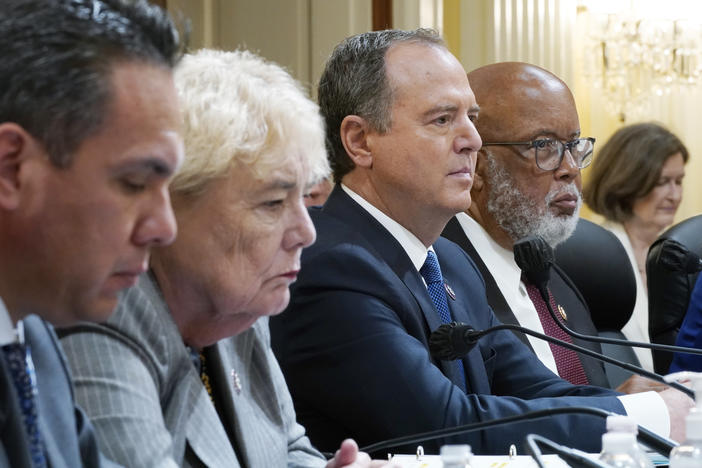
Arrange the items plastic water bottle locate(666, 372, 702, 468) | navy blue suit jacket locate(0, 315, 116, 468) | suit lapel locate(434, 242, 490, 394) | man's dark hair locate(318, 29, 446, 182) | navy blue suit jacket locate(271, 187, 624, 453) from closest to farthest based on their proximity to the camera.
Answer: navy blue suit jacket locate(0, 315, 116, 468) < plastic water bottle locate(666, 372, 702, 468) < navy blue suit jacket locate(271, 187, 624, 453) < suit lapel locate(434, 242, 490, 394) < man's dark hair locate(318, 29, 446, 182)

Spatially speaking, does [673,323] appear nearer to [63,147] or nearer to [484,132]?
[484,132]

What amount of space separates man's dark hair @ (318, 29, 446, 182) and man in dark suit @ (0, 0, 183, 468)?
4.17 ft

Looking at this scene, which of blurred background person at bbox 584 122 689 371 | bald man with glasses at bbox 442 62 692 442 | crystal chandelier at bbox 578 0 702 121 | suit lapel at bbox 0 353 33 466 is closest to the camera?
suit lapel at bbox 0 353 33 466

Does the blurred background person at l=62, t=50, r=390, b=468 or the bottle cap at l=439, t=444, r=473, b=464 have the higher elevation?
the blurred background person at l=62, t=50, r=390, b=468

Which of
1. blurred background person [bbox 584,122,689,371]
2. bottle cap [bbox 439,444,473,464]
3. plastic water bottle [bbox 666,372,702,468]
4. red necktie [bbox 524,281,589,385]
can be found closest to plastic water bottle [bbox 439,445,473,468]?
bottle cap [bbox 439,444,473,464]

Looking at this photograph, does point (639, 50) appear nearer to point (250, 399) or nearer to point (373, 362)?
point (373, 362)

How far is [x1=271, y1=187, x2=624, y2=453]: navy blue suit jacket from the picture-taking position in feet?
6.55

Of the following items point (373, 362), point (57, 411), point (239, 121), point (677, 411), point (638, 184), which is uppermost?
point (239, 121)

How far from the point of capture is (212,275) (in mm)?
1538

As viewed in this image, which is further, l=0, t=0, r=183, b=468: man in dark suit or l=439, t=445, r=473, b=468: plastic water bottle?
l=439, t=445, r=473, b=468: plastic water bottle

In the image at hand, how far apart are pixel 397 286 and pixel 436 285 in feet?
0.70

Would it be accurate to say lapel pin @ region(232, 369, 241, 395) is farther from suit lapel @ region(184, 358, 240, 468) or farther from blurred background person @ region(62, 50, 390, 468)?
suit lapel @ region(184, 358, 240, 468)

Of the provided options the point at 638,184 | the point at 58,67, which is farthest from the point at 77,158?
the point at 638,184

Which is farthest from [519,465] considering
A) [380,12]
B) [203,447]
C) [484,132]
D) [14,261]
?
[380,12]
